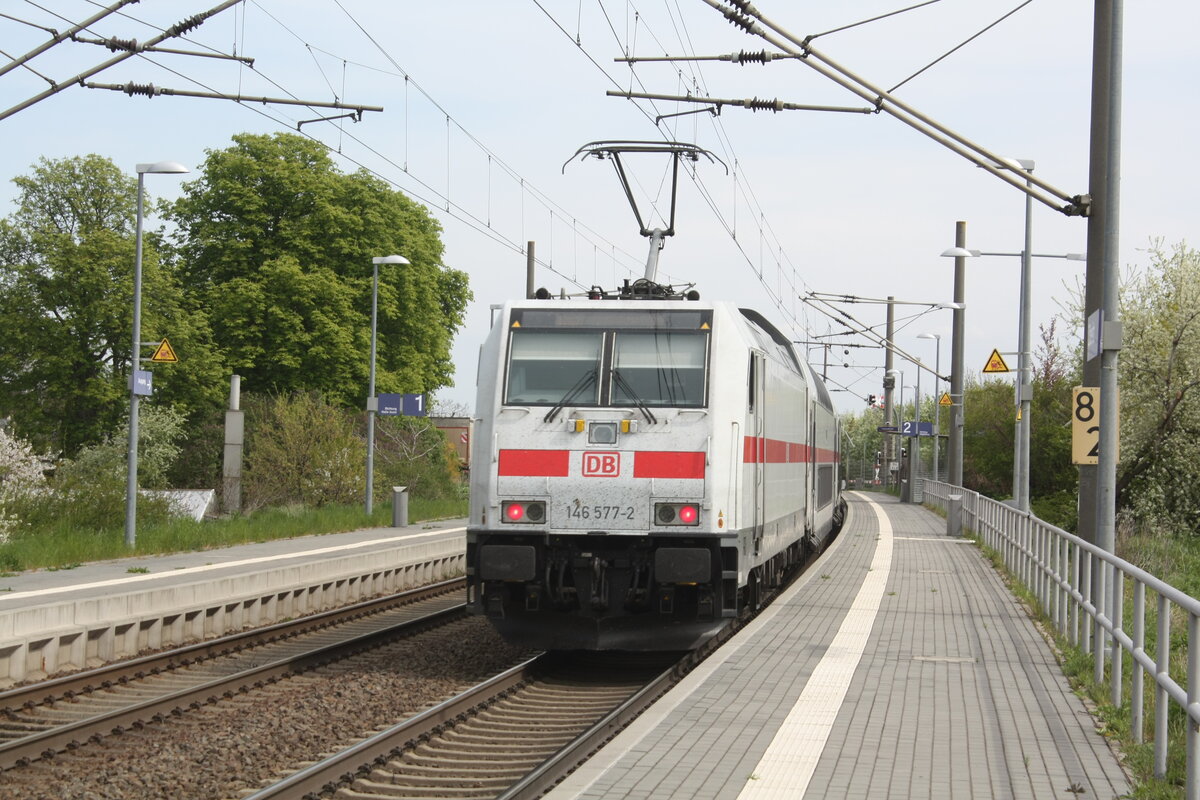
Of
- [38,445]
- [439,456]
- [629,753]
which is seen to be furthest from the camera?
[439,456]

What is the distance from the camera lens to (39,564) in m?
19.5

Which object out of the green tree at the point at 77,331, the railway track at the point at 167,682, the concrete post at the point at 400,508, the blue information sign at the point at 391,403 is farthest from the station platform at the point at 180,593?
the green tree at the point at 77,331

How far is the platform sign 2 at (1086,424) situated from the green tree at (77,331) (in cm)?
3467

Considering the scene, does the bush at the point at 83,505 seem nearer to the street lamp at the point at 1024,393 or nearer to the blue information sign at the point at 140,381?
the blue information sign at the point at 140,381

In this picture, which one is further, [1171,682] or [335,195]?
[335,195]

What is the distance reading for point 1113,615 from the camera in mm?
9781

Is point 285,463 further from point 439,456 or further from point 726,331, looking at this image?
point 726,331

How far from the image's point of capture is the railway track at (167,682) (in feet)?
32.1

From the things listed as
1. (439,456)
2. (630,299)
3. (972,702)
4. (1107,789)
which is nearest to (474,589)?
(630,299)

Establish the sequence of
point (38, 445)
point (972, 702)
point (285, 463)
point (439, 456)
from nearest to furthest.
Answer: point (972, 702)
point (285, 463)
point (38, 445)
point (439, 456)

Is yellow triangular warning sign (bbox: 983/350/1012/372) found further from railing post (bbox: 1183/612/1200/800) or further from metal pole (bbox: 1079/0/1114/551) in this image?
railing post (bbox: 1183/612/1200/800)

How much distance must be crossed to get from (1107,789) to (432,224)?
46.7m

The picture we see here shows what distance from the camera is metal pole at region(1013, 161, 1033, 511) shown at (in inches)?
990

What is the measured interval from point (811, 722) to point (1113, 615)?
2.49 m
